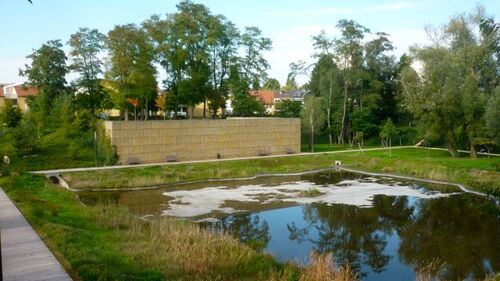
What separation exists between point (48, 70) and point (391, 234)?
32.2 metres

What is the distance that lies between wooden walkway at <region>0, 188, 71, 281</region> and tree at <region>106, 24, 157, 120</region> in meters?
23.1

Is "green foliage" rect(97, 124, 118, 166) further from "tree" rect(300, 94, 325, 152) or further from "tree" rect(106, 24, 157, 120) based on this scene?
"tree" rect(300, 94, 325, 152)

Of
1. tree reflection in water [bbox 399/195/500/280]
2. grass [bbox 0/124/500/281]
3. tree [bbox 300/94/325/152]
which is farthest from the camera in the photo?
tree [bbox 300/94/325/152]

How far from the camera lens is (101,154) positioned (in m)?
29.9

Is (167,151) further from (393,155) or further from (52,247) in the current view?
(52,247)

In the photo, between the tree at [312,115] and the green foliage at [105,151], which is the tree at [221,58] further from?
the green foliage at [105,151]

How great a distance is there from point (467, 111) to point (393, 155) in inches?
221

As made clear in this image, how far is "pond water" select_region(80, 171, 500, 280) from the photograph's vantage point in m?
13.4

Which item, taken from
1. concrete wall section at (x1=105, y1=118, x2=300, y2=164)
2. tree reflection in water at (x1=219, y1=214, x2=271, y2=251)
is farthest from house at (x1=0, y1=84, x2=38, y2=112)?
tree reflection in water at (x1=219, y1=214, x2=271, y2=251)

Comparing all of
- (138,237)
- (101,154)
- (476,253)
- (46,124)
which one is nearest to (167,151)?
(101,154)

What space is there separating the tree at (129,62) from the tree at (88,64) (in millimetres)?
2182

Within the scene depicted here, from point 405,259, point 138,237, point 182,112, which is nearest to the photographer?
point 138,237

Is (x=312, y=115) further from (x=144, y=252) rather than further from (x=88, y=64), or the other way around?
(x=144, y=252)

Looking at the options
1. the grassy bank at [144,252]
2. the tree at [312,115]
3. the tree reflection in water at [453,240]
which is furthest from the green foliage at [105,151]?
the tree reflection in water at [453,240]
